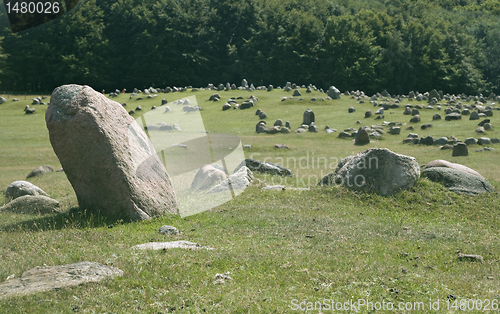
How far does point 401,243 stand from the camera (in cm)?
945

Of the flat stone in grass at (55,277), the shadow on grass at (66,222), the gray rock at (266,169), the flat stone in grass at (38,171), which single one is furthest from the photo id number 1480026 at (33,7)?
the flat stone in grass at (55,277)

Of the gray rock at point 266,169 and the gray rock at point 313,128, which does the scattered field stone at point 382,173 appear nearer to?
the gray rock at point 266,169

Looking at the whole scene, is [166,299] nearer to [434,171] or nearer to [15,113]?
[434,171]

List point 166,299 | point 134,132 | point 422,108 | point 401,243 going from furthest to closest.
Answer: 1. point 422,108
2. point 134,132
3. point 401,243
4. point 166,299

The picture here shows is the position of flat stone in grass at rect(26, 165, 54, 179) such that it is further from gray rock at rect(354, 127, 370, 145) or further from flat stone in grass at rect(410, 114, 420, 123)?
flat stone in grass at rect(410, 114, 420, 123)

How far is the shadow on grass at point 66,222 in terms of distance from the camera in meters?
9.79

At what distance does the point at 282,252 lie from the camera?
8.27 m

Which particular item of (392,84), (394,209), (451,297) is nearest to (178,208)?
(394,209)

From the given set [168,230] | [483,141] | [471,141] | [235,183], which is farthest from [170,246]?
[483,141]

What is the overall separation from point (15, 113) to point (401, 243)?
38413mm

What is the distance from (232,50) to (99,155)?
201 ft

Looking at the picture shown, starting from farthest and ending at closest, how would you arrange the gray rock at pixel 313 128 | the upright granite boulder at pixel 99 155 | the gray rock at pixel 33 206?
the gray rock at pixel 313 128 < the gray rock at pixel 33 206 < the upright granite boulder at pixel 99 155

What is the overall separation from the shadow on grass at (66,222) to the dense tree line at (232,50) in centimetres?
5826

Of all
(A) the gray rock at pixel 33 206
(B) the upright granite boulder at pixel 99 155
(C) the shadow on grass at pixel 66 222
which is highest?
(B) the upright granite boulder at pixel 99 155
